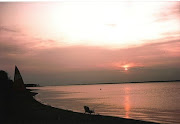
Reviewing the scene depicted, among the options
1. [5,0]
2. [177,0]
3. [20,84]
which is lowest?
[20,84]

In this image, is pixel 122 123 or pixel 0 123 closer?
pixel 0 123

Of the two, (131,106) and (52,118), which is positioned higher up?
(131,106)

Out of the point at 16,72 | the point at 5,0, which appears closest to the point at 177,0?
the point at 5,0

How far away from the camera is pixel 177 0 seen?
1370 centimetres

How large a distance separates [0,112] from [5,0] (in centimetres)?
1131

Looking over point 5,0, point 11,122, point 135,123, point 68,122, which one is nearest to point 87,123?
point 68,122

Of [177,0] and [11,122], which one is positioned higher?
[177,0]

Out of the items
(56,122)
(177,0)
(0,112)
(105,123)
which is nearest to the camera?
(177,0)

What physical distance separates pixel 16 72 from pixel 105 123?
941cm

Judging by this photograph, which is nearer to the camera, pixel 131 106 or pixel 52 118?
pixel 52 118

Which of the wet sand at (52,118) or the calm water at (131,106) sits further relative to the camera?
the calm water at (131,106)

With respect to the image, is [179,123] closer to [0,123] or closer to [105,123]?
[105,123]

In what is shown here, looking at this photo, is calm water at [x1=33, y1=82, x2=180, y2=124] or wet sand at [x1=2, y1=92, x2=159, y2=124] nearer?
wet sand at [x1=2, y1=92, x2=159, y2=124]

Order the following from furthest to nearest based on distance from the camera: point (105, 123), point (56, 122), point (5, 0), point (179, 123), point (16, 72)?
1. point (179, 123)
2. point (16, 72)
3. point (105, 123)
4. point (56, 122)
5. point (5, 0)
